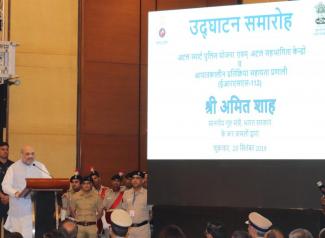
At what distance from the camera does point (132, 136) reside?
43.9ft

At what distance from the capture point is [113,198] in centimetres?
1141

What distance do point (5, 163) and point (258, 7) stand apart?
401 cm

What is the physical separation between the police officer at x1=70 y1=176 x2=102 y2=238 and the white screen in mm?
2124

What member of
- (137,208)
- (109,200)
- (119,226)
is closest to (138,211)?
(137,208)

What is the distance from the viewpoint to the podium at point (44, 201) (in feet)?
24.6

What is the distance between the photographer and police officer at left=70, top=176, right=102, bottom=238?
423 inches

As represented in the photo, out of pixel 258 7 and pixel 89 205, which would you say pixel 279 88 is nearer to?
pixel 258 7

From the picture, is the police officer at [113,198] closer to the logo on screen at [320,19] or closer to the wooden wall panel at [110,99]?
the wooden wall panel at [110,99]

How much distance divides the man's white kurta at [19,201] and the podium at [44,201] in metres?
0.60

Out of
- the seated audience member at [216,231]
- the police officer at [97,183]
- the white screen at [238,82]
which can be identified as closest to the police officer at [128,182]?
the police officer at [97,183]

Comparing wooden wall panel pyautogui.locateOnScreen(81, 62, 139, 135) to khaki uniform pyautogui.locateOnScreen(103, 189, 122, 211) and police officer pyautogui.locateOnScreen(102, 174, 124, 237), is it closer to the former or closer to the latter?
police officer pyautogui.locateOnScreen(102, 174, 124, 237)

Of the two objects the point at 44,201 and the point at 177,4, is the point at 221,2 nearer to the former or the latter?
the point at 177,4

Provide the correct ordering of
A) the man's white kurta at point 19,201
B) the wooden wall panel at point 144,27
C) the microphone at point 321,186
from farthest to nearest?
1. the wooden wall panel at point 144,27
2. the man's white kurta at point 19,201
3. the microphone at point 321,186

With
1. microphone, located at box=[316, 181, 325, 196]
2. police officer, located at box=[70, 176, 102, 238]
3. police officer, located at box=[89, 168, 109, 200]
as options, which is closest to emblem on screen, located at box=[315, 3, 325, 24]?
microphone, located at box=[316, 181, 325, 196]
